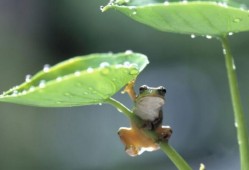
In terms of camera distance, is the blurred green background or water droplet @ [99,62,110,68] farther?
the blurred green background

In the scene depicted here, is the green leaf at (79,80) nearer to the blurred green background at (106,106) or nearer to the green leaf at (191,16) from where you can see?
the green leaf at (191,16)

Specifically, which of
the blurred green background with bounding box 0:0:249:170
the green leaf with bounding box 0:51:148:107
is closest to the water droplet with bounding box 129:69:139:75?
the green leaf with bounding box 0:51:148:107

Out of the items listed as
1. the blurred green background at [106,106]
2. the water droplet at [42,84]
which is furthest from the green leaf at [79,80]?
the blurred green background at [106,106]

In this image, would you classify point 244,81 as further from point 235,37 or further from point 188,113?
point 188,113

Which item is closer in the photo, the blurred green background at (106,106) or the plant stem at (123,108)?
the plant stem at (123,108)

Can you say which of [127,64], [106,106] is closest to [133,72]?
[127,64]

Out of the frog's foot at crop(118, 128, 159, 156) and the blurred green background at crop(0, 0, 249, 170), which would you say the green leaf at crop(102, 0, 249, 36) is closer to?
the frog's foot at crop(118, 128, 159, 156)

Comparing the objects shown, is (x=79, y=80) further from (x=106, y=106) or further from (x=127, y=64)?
(x=106, y=106)
